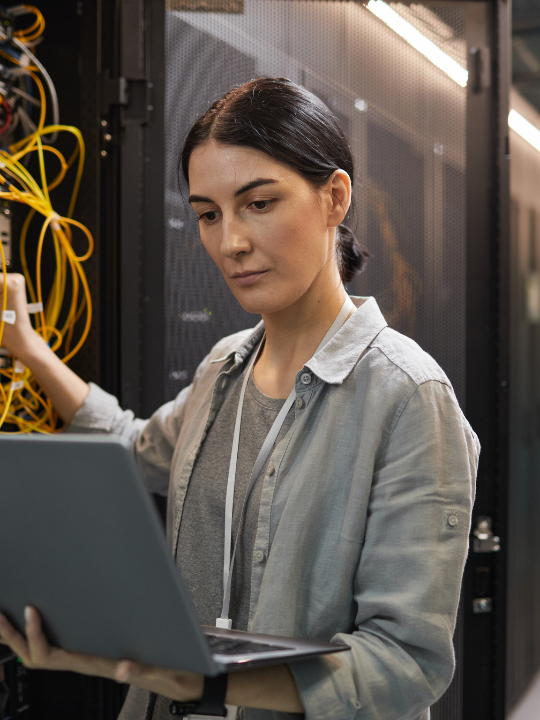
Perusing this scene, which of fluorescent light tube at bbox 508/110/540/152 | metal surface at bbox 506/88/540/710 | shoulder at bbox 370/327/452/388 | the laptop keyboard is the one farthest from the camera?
fluorescent light tube at bbox 508/110/540/152

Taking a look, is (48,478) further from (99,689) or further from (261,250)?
(99,689)

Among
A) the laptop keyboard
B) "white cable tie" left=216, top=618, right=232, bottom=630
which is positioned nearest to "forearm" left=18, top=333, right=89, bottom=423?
"white cable tie" left=216, top=618, right=232, bottom=630

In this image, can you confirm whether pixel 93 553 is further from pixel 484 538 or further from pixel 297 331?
pixel 484 538

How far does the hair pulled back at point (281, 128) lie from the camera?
3.13ft

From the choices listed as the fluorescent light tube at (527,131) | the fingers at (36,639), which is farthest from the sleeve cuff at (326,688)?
the fluorescent light tube at (527,131)

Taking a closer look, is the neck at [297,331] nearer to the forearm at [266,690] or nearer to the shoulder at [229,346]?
the shoulder at [229,346]

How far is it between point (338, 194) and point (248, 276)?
210 millimetres

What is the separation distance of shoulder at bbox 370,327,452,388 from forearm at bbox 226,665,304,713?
1.41 ft

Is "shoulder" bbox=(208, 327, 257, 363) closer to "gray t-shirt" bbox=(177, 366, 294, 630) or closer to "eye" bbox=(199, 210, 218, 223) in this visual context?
"gray t-shirt" bbox=(177, 366, 294, 630)

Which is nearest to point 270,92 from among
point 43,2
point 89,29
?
point 89,29

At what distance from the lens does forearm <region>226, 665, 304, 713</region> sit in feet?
2.37

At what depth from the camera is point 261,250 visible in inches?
37.8

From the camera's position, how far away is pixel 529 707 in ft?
9.20

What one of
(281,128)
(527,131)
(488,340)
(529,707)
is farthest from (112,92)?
(529,707)
